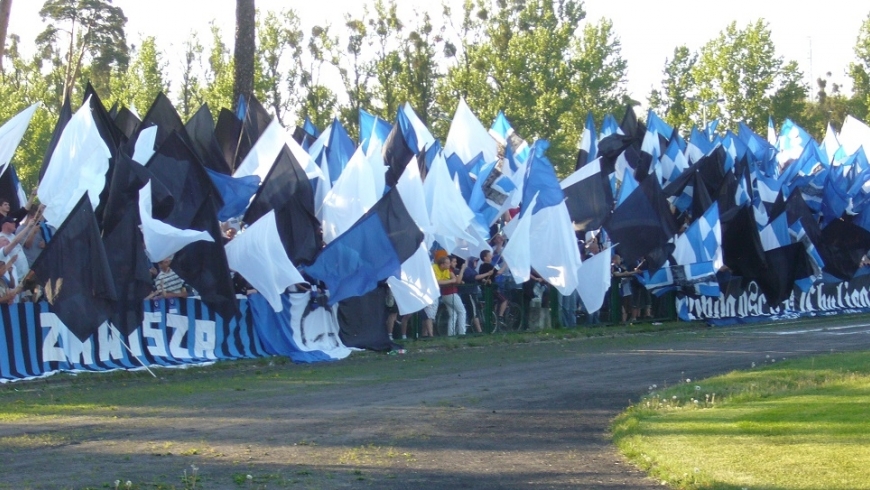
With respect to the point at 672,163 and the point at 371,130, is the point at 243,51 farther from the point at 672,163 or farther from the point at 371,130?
the point at 672,163

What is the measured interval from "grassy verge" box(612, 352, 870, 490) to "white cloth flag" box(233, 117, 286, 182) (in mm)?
8908

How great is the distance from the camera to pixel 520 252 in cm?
2112

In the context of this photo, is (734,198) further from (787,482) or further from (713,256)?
(787,482)

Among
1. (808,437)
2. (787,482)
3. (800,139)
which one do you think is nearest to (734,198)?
(800,139)

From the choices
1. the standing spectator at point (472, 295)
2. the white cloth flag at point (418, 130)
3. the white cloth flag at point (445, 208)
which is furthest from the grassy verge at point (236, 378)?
the white cloth flag at point (418, 130)

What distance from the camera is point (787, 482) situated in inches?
326

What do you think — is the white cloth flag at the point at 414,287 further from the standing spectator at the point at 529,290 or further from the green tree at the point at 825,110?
the green tree at the point at 825,110

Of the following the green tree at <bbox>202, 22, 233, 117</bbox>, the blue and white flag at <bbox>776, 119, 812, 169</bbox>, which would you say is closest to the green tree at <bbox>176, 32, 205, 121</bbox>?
the green tree at <bbox>202, 22, 233, 117</bbox>

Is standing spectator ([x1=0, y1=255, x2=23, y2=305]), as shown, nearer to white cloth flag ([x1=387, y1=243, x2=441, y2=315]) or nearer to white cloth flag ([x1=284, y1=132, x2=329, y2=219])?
white cloth flag ([x1=284, y1=132, x2=329, y2=219])

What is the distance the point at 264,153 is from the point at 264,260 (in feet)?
11.7

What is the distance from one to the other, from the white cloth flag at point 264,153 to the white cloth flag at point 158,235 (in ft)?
13.6

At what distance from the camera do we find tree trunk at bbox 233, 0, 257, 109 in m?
24.7

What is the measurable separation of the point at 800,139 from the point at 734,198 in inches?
433

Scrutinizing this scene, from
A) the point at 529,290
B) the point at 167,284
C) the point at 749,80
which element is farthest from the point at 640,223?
the point at 749,80
